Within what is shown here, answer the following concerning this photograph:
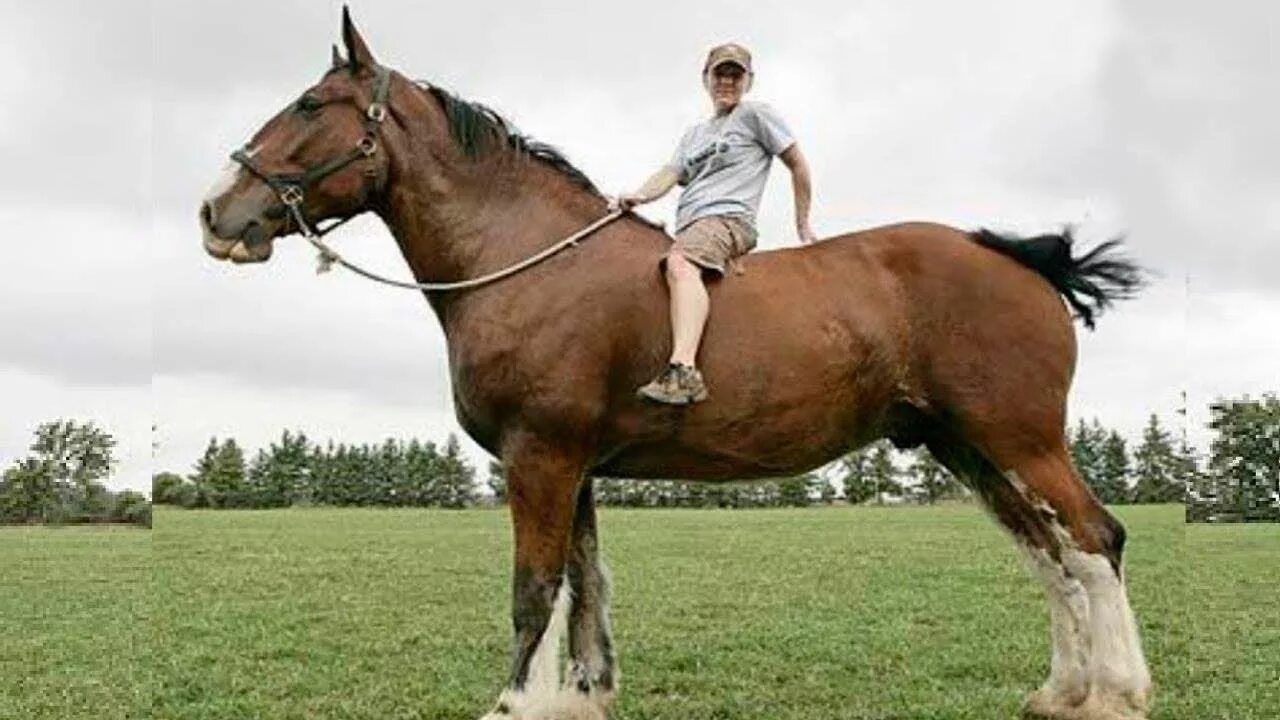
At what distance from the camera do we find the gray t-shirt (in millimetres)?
7328

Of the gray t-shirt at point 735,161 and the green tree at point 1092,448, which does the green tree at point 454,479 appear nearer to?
the green tree at point 1092,448

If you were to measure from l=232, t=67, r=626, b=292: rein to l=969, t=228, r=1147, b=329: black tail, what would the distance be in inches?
96.1

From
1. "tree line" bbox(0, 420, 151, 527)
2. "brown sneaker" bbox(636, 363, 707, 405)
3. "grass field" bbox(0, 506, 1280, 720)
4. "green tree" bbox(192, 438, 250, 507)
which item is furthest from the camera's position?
"green tree" bbox(192, 438, 250, 507)

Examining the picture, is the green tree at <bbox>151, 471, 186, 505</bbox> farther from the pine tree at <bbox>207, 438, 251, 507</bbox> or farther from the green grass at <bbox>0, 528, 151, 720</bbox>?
the green grass at <bbox>0, 528, 151, 720</bbox>

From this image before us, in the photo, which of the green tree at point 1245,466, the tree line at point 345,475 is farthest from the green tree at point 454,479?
the green tree at point 1245,466

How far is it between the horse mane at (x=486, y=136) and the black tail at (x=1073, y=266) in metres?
2.49

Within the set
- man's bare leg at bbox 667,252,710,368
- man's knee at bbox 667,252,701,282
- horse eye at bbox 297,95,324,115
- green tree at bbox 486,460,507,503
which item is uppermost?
horse eye at bbox 297,95,324,115

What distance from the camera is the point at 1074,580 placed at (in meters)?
7.27

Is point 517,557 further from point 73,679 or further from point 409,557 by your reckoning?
point 409,557

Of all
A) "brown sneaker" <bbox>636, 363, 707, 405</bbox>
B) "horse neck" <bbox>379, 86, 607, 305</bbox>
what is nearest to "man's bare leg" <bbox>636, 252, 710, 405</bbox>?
"brown sneaker" <bbox>636, 363, 707, 405</bbox>

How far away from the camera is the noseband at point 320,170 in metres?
6.88

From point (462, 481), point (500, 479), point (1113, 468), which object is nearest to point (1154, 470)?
point (1113, 468)

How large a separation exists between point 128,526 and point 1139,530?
105 feet

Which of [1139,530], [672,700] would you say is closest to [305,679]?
[672,700]
